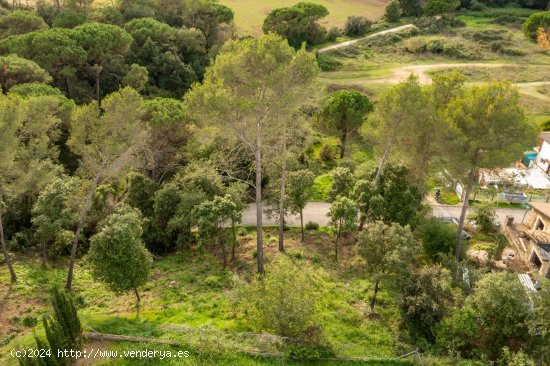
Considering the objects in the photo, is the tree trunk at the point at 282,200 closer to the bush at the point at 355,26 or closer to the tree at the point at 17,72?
the tree at the point at 17,72

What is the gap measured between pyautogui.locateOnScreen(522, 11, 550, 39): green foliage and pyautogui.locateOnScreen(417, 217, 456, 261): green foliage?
7247 centimetres

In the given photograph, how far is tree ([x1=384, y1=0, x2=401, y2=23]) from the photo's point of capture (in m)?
95.0

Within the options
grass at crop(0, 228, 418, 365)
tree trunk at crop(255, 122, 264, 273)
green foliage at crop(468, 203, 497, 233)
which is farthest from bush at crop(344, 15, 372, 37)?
tree trunk at crop(255, 122, 264, 273)

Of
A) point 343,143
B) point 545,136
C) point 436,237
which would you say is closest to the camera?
point 436,237

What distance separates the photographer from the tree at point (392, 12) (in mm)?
95000

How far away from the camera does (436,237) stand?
28109 mm

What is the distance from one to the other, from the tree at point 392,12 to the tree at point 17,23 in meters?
71.3

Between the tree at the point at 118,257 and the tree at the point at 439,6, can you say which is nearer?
the tree at the point at 118,257

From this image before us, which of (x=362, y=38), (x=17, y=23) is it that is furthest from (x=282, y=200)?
(x=362, y=38)

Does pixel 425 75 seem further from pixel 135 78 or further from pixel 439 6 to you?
pixel 135 78

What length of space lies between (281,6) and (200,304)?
87.0 meters

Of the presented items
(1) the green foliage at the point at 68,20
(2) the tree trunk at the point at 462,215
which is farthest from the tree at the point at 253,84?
(1) the green foliage at the point at 68,20

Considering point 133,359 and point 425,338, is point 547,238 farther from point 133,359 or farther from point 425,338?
point 133,359

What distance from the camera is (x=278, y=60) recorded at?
2367 centimetres
